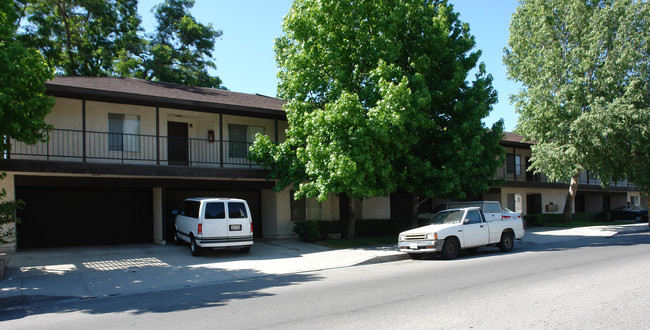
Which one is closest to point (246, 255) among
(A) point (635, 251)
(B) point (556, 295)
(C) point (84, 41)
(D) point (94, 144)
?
(D) point (94, 144)

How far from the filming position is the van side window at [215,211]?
14.3 metres

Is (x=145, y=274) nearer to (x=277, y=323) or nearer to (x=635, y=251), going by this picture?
(x=277, y=323)

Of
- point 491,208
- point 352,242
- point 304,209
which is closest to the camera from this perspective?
point 491,208

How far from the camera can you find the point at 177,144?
1922 cm

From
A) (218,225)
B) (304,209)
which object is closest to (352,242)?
(304,209)

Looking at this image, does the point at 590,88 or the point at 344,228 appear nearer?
the point at 344,228

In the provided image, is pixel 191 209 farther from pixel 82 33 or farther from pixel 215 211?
pixel 82 33

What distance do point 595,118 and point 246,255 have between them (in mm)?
19282

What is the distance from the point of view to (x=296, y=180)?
56.5ft

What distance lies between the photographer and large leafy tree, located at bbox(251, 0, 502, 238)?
15430 millimetres

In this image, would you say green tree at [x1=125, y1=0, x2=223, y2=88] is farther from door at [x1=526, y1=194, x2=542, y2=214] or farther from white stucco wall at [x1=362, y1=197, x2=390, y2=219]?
door at [x1=526, y1=194, x2=542, y2=214]

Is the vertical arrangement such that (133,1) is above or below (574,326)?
above

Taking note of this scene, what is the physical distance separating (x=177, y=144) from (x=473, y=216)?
12389 millimetres

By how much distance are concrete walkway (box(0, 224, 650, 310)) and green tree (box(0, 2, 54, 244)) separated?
2104mm
